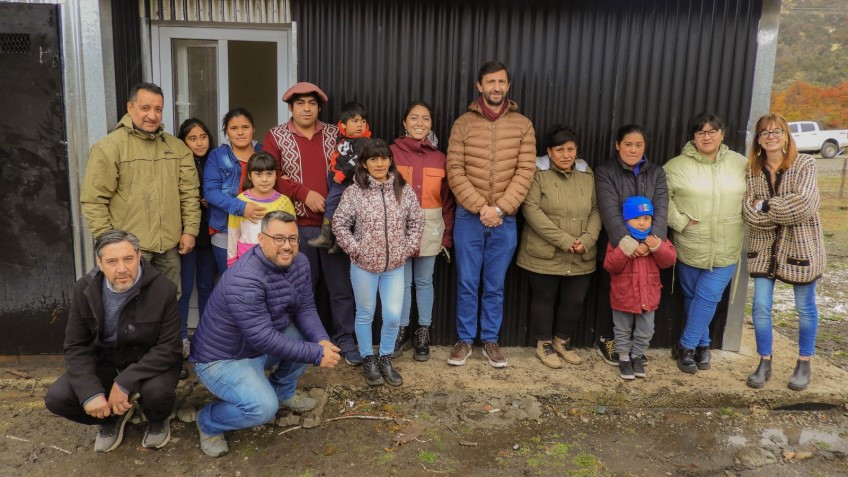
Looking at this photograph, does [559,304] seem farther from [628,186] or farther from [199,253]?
[199,253]

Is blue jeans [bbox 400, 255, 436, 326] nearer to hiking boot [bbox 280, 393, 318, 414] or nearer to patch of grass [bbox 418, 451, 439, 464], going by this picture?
hiking boot [bbox 280, 393, 318, 414]

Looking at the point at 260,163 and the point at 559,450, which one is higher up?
the point at 260,163

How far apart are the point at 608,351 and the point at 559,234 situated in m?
1.07

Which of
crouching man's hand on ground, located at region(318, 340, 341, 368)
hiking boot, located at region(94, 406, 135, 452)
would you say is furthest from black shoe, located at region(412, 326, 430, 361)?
hiking boot, located at region(94, 406, 135, 452)

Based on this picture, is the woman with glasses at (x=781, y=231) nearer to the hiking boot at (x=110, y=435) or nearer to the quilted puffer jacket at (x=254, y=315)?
the quilted puffer jacket at (x=254, y=315)

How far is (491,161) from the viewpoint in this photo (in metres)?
4.15

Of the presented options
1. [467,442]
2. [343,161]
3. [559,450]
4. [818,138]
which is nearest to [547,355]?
[559,450]

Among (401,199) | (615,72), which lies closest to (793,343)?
(615,72)

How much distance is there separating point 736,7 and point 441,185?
2.57 meters

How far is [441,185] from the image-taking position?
4.29 meters

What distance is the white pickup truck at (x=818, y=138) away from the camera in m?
22.6

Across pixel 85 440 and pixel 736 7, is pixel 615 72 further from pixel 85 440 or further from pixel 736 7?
pixel 85 440

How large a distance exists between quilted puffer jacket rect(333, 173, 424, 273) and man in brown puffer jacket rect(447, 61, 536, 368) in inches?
20.6

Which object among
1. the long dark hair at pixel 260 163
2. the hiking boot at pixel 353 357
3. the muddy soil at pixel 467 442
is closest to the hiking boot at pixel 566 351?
the muddy soil at pixel 467 442
